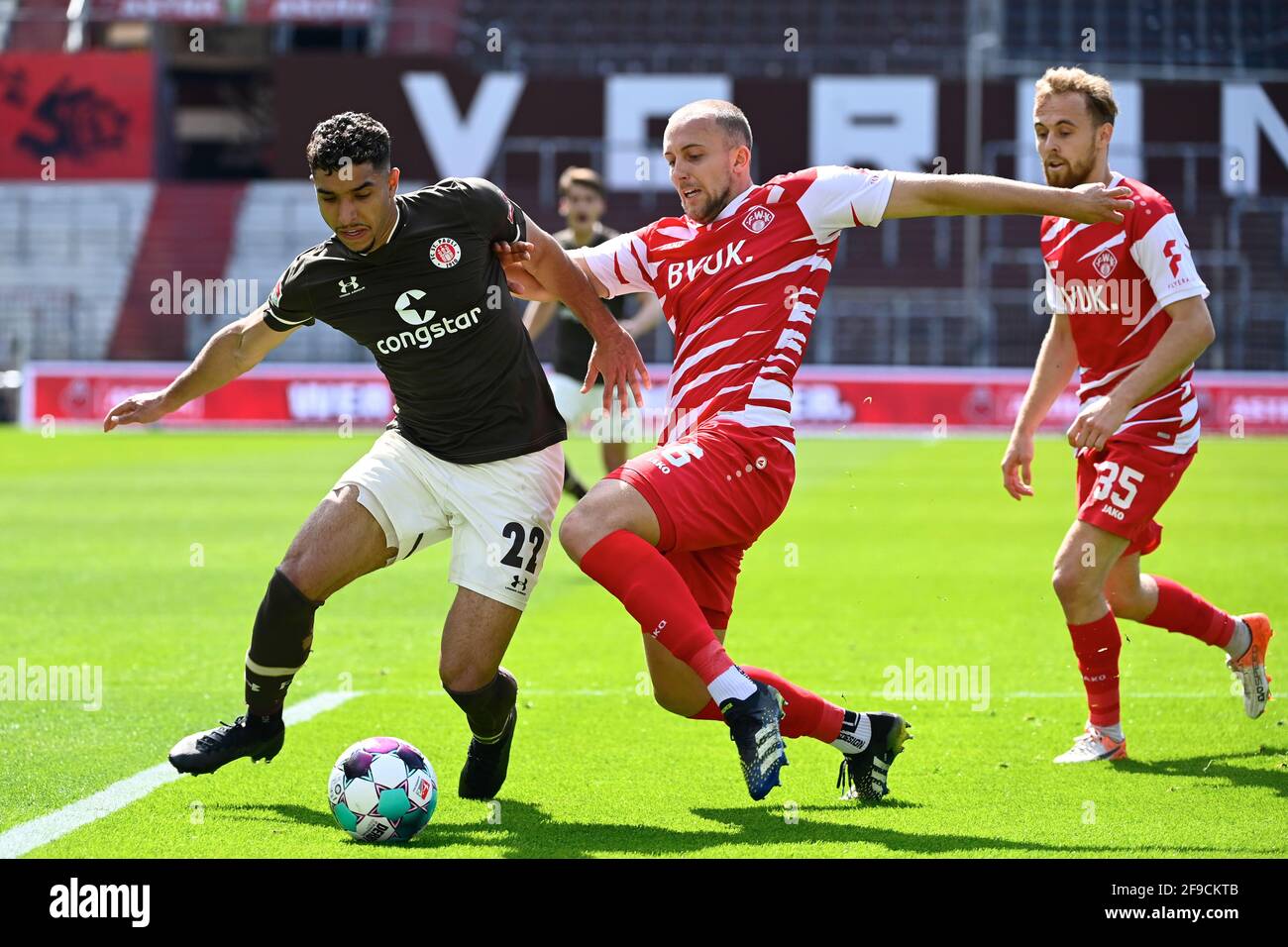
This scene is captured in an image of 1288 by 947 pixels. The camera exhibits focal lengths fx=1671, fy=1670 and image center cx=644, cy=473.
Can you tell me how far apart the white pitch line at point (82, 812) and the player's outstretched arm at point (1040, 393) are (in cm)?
318

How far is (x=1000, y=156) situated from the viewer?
3169 centimetres

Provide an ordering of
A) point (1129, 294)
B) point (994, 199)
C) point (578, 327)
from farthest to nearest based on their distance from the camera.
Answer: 1. point (578, 327)
2. point (1129, 294)
3. point (994, 199)

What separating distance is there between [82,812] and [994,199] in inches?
127

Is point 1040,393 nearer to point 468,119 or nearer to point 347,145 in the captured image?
point 347,145

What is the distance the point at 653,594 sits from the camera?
467 cm

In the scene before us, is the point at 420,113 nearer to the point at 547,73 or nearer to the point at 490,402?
the point at 547,73

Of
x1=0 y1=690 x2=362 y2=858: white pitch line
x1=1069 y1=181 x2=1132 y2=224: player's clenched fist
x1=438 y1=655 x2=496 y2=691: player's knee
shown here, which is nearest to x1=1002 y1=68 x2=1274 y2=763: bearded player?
x1=1069 y1=181 x2=1132 y2=224: player's clenched fist

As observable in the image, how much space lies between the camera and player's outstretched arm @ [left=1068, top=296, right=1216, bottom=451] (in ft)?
17.6

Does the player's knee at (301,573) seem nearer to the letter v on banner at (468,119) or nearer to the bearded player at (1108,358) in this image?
the bearded player at (1108,358)

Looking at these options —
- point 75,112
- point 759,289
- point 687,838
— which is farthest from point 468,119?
point 687,838

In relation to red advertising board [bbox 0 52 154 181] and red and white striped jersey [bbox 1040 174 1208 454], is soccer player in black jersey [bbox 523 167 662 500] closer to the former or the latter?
red and white striped jersey [bbox 1040 174 1208 454]

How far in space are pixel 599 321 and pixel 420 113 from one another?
28396 millimetres

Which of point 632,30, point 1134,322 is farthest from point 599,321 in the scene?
point 632,30

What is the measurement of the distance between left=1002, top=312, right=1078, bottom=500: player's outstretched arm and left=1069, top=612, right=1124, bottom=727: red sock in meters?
0.56
